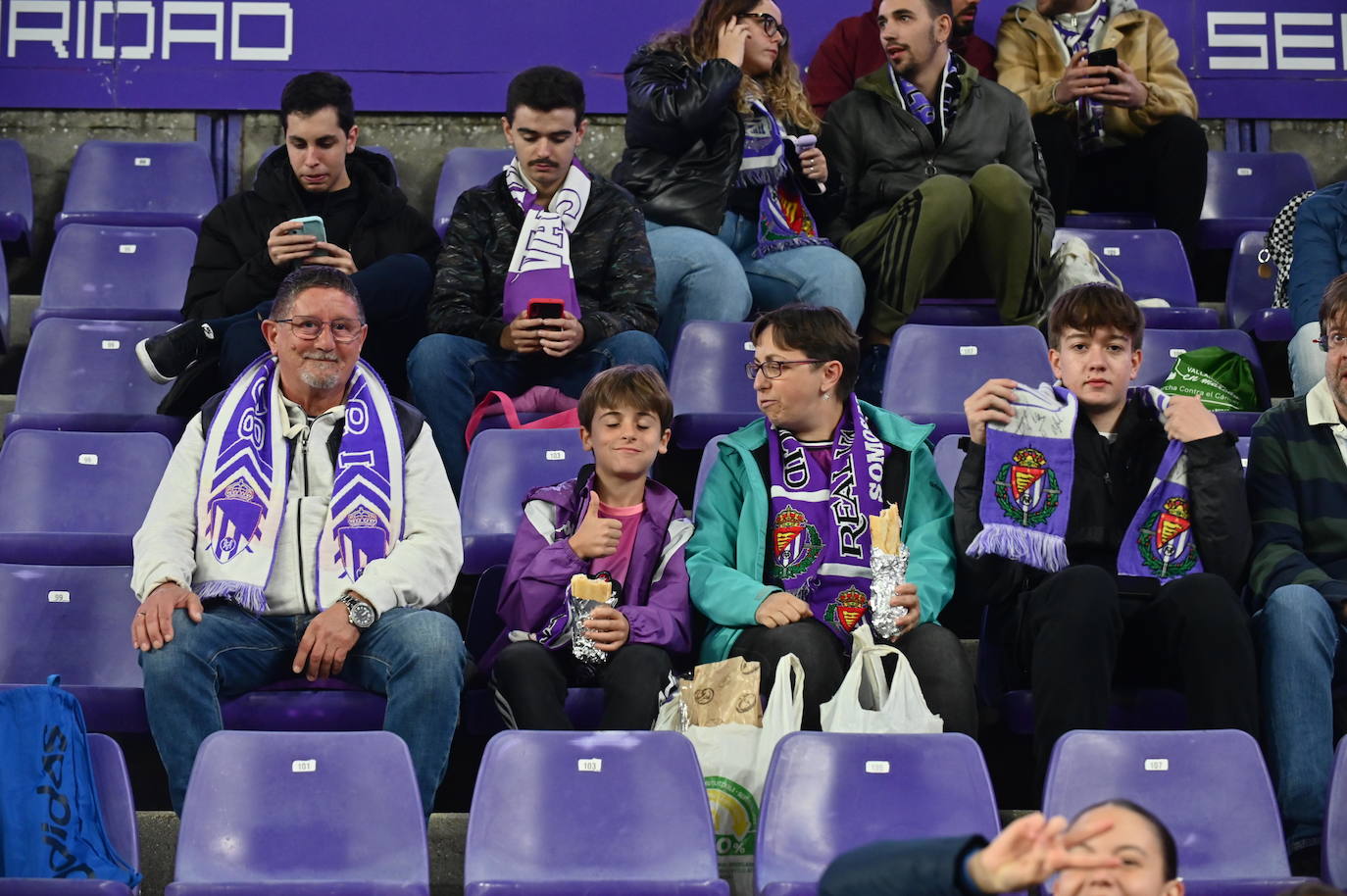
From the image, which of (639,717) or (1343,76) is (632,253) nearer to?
(639,717)

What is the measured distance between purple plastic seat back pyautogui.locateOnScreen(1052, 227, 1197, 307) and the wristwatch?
248cm

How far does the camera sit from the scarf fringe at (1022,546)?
3.39 metres

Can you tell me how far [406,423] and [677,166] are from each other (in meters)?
1.37

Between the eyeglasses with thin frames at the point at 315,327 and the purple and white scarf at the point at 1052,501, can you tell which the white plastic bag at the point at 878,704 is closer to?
the purple and white scarf at the point at 1052,501

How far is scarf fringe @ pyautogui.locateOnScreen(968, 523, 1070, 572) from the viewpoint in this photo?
339cm

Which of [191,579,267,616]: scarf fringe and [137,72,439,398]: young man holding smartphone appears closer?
[191,579,267,616]: scarf fringe

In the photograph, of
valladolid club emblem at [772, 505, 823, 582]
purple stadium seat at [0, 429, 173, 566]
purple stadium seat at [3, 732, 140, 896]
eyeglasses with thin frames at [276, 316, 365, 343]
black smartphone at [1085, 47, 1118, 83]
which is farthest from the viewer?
black smartphone at [1085, 47, 1118, 83]

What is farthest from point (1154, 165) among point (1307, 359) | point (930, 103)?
point (1307, 359)

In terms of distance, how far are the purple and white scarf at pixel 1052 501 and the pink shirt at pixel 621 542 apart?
63cm

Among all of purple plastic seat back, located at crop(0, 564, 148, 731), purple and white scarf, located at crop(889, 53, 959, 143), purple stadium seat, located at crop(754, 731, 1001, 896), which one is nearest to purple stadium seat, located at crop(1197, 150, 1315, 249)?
purple and white scarf, located at crop(889, 53, 959, 143)

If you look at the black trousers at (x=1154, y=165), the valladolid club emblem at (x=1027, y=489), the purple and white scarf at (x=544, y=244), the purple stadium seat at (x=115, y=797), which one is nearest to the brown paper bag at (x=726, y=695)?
the valladolid club emblem at (x=1027, y=489)

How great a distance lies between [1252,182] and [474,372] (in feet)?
9.03

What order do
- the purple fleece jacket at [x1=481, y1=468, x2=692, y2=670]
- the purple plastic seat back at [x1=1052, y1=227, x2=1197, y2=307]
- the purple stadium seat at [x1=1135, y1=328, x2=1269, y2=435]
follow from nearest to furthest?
1. the purple fleece jacket at [x1=481, y1=468, x2=692, y2=670]
2. the purple stadium seat at [x1=1135, y1=328, x2=1269, y2=435]
3. the purple plastic seat back at [x1=1052, y1=227, x2=1197, y2=307]

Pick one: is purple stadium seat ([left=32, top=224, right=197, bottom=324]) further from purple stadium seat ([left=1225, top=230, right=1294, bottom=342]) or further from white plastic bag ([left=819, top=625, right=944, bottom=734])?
purple stadium seat ([left=1225, top=230, right=1294, bottom=342])
